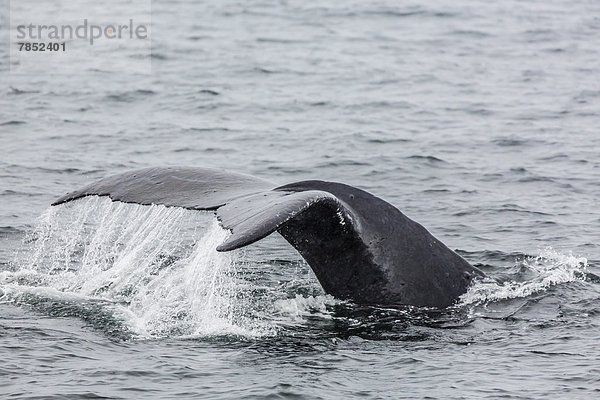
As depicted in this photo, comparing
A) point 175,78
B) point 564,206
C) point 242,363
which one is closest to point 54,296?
point 242,363

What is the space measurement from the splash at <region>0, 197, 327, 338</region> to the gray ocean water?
3cm

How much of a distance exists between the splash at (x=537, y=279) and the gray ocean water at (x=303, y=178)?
33mm

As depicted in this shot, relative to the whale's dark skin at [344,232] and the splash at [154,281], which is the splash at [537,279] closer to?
the whale's dark skin at [344,232]

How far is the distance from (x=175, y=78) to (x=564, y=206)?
8652 mm

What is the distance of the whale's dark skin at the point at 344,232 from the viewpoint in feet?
22.0

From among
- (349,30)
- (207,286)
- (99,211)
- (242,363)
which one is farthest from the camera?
(349,30)

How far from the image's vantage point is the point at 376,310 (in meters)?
7.35

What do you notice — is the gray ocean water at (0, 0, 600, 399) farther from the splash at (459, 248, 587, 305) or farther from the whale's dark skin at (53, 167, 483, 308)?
the whale's dark skin at (53, 167, 483, 308)

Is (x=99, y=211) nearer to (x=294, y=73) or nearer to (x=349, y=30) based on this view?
(x=294, y=73)

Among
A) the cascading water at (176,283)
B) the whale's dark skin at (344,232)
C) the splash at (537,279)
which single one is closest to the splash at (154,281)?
the cascading water at (176,283)

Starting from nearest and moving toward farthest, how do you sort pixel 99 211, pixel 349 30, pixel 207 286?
pixel 207 286, pixel 99 211, pixel 349 30

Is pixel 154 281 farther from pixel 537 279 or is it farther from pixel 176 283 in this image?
pixel 537 279

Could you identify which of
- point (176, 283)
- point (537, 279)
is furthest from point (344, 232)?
point (537, 279)

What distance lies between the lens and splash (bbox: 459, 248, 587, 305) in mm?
7598
